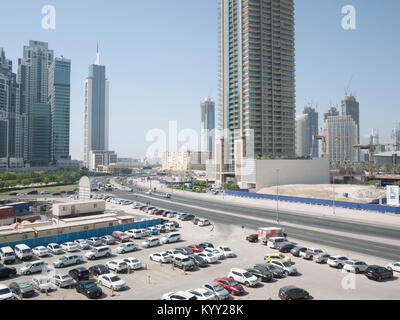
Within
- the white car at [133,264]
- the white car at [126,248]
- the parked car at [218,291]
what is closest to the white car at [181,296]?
the parked car at [218,291]

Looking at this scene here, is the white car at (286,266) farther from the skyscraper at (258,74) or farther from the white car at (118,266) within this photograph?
the skyscraper at (258,74)

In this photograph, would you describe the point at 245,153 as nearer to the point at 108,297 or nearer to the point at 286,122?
the point at 286,122

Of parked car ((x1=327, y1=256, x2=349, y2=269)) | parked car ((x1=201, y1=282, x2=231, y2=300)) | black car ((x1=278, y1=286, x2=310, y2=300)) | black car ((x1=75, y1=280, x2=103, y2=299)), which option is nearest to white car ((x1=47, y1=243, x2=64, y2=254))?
Answer: black car ((x1=75, y1=280, x2=103, y2=299))

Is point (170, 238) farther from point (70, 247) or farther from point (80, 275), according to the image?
point (80, 275)

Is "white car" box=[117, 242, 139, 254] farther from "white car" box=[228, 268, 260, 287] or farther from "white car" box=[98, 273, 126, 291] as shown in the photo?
"white car" box=[228, 268, 260, 287]

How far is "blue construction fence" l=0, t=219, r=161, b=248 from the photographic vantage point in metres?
35.5

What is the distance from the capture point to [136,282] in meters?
24.8

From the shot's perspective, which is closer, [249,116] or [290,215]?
[290,215]

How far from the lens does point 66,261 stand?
2936 centimetres

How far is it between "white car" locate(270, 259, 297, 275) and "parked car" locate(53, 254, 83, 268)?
19161 mm

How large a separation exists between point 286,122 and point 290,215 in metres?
77.0

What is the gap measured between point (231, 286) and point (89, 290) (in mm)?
10355

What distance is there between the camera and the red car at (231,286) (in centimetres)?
2178

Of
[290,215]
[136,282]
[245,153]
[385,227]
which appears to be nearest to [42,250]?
[136,282]
